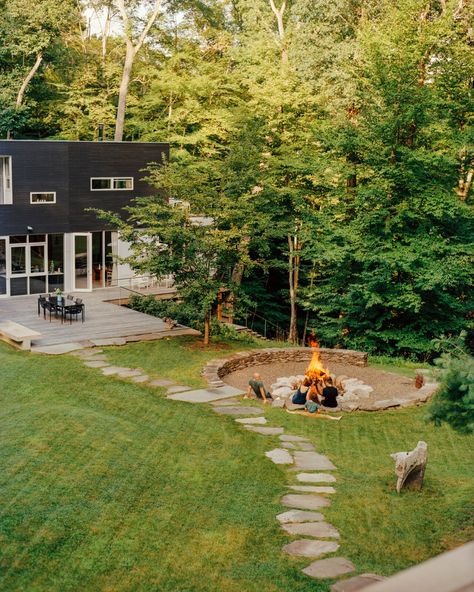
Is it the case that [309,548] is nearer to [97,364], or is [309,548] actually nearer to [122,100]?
[97,364]

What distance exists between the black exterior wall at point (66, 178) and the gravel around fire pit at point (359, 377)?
11.4m

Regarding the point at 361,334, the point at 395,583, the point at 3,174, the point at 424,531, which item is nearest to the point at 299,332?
the point at 361,334

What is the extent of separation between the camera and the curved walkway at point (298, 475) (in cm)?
880

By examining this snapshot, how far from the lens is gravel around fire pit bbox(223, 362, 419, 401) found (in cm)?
1922

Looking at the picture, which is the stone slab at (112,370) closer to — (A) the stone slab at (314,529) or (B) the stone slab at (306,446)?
(B) the stone slab at (306,446)

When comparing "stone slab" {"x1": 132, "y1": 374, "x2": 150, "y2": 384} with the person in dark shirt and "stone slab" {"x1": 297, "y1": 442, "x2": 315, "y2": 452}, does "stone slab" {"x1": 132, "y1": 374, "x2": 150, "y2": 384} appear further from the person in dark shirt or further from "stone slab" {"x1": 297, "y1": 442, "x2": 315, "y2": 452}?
"stone slab" {"x1": 297, "y1": 442, "x2": 315, "y2": 452}

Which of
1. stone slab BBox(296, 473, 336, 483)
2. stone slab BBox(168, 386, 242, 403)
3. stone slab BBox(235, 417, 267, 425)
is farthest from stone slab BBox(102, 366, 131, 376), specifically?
stone slab BBox(296, 473, 336, 483)

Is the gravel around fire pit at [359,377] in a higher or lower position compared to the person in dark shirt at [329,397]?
lower

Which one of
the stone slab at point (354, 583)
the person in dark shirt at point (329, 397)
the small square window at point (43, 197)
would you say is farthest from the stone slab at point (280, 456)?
the small square window at point (43, 197)

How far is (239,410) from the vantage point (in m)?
16.4

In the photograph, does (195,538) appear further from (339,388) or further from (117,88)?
(117,88)

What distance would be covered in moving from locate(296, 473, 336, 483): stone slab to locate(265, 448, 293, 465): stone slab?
1.94 feet

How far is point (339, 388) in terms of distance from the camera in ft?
63.3

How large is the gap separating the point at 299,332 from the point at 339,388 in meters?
19.7
